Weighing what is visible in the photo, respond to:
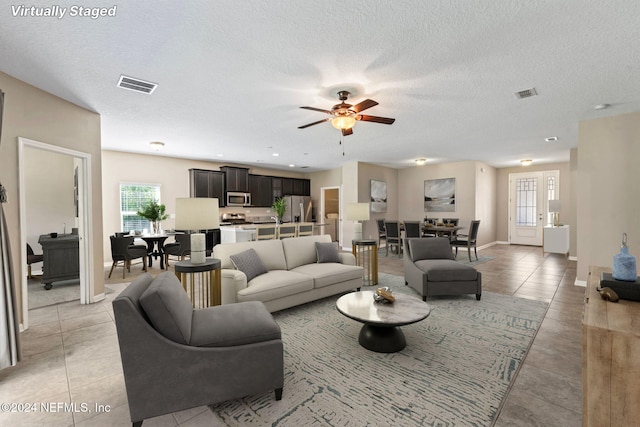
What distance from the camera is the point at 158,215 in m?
6.27

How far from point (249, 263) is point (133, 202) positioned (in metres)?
5.16

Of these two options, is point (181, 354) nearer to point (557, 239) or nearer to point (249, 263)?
point (249, 263)

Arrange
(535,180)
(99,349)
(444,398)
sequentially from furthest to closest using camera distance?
(535,180), (99,349), (444,398)

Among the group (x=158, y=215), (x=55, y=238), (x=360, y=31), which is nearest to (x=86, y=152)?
(x=55, y=238)

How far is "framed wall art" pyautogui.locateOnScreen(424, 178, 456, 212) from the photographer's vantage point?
8.85 metres

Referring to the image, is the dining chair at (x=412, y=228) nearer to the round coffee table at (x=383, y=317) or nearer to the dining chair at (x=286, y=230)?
the dining chair at (x=286, y=230)

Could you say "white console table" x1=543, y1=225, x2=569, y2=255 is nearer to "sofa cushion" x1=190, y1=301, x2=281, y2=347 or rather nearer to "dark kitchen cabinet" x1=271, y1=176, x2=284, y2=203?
"dark kitchen cabinet" x1=271, y1=176, x2=284, y2=203

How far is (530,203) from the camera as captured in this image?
935 centimetres

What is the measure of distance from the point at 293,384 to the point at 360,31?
109 inches

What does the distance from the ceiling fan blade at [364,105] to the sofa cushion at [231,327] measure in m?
2.32

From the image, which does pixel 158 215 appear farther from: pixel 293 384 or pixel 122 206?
pixel 293 384

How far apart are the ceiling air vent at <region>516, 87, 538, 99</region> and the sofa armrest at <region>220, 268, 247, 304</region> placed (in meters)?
3.95

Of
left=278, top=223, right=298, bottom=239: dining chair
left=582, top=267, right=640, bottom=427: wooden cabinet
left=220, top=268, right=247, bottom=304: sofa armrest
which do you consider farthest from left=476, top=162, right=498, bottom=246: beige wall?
left=582, top=267, right=640, bottom=427: wooden cabinet

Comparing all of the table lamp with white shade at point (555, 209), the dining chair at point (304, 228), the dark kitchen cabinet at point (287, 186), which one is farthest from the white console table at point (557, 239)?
the dark kitchen cabinet at point (287, 186)
